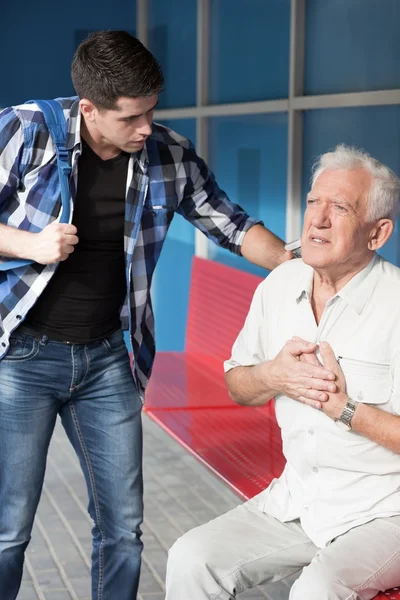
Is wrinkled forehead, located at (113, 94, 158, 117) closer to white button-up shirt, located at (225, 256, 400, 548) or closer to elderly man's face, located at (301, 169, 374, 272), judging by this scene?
elderly man's face, located at (301, 169, 374, 272)

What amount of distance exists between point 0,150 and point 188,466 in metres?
3.35

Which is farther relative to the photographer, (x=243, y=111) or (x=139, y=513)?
(x=243, y=111)

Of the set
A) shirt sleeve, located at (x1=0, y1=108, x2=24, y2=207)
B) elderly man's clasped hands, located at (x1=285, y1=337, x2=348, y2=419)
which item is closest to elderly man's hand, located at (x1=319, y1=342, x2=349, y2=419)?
elderly man's clasped hands, located at (x1=285, y1=337, x2=348, y2=419)

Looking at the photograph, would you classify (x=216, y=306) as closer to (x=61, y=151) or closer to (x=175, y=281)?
(x=175, y=281)

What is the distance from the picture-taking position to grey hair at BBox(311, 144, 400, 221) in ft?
10.5

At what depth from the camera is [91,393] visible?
3555mm

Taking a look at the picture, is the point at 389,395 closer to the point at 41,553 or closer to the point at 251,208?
the point at 41,553

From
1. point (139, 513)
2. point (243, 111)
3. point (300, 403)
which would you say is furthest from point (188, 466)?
point (300, 403)

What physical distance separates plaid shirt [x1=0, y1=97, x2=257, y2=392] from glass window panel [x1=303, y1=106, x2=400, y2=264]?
1.64 m

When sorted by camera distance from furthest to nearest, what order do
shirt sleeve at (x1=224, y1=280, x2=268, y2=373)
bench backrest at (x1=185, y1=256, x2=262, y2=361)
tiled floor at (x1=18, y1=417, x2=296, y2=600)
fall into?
bench backrest at (x1=185, y1=256, x2=262, y2=361)
tiled floor at (x1=18, y1=417, x2=296, y2=600)
shirt sleeve at (x1=224, y1=280, x2=268, y2=373)

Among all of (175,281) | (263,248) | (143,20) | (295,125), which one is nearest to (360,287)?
(263,248)

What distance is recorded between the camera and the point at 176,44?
8594 mm

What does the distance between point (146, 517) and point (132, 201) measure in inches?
93.4

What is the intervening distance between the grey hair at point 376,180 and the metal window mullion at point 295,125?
2.90 meters
